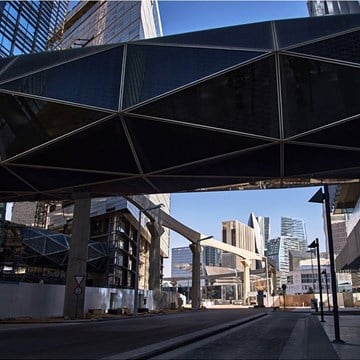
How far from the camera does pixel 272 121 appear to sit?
12.0 metres

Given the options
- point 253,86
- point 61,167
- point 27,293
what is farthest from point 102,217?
point 253,86

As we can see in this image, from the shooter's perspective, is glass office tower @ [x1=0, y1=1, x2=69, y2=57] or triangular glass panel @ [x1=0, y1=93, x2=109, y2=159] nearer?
triangular glass panel @ [x1=0, y1=93, x2=109, y2=159]

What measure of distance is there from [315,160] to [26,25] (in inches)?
2453

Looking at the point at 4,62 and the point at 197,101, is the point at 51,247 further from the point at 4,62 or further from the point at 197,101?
the point at 197,101

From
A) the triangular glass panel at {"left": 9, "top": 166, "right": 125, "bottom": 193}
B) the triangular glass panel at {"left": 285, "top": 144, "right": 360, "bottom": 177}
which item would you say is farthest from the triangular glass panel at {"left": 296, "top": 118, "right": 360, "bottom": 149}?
the triangular glass panel at {"left": 9, "top": 166, "right": 125, "bottom": 193}

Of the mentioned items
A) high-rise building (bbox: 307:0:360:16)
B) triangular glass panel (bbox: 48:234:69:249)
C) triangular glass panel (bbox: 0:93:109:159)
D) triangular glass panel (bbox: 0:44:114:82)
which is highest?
high-rise building (bbox: 307:0:360:16)

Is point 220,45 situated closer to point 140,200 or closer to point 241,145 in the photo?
point 241,145

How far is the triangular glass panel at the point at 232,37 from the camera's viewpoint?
468 inches

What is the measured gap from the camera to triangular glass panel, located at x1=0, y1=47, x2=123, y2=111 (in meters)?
12.3

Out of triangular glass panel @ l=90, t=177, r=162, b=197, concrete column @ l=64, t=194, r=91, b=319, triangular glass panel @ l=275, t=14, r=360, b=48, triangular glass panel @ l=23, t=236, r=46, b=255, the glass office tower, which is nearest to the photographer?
triangular glass panel @ l=275, t=14, r=360, b=48

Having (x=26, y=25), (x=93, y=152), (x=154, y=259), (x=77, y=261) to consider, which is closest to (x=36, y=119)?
(x=93, y=152)

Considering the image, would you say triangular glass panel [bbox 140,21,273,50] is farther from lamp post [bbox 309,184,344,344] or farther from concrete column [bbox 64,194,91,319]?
concrete column [bbox 64,194,91,319]

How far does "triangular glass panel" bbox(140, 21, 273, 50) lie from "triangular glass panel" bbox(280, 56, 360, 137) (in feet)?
2.87

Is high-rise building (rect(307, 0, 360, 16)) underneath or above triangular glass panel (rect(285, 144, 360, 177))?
above
